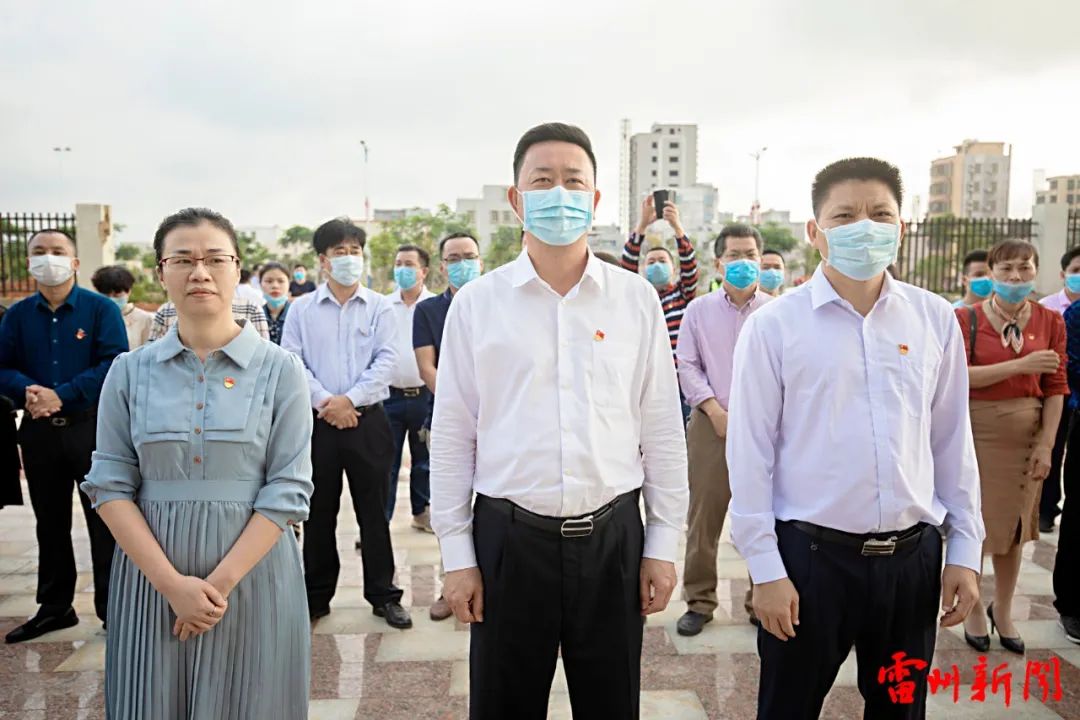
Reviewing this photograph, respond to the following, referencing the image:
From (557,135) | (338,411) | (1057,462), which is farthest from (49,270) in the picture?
(1057,462)

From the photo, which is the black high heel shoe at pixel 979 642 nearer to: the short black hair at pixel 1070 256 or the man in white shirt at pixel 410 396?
the short black hair at pixel 1070 256

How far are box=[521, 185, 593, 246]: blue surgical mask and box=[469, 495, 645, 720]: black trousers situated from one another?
676mm

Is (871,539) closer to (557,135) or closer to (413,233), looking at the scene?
(557,135)

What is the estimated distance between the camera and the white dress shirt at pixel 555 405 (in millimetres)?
1841

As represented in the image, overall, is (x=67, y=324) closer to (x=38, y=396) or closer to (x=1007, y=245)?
(x=38, y=396)

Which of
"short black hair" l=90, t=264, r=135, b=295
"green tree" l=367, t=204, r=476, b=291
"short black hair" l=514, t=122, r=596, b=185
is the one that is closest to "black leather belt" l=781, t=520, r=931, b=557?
"short black hair" l=514, t=122, r=596, b=185

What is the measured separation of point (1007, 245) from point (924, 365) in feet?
6.09

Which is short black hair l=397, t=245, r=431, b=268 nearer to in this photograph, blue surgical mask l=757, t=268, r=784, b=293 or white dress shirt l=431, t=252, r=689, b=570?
blue surgical mask l=757, t=268, r=784, b=293

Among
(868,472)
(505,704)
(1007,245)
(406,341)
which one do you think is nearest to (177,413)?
(505,704)

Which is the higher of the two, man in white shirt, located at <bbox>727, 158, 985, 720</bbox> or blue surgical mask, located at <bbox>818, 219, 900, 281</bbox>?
blue surgical mask, located at <bbox>818, 219, 900, 281</bbox>

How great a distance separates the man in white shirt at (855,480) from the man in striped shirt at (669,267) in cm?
198

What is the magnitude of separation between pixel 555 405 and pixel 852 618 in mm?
897

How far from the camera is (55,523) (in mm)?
3463

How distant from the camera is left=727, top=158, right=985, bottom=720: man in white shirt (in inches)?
74.7
